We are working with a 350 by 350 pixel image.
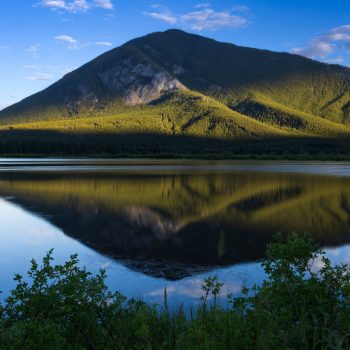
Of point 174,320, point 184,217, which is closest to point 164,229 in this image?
point 184,217

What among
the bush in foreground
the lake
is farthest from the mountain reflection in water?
the bush in foreground

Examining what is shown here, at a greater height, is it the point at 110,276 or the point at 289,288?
the point at 289,288

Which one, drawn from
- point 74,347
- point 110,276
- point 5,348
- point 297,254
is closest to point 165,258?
point 110,276

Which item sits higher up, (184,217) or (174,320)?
(174,320)

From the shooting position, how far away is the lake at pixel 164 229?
14.5 metres

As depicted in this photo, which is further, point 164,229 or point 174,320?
point 164,229

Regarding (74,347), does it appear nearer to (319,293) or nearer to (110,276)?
(319,293)

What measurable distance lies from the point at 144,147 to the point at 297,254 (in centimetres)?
18314

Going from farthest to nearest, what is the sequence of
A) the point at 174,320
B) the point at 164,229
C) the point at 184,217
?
the point at 184,217 → the point at 164,229 → the point at 174,320

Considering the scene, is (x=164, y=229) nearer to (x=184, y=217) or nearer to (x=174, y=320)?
(x=184, y=217)

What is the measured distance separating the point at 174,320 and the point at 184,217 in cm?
1794

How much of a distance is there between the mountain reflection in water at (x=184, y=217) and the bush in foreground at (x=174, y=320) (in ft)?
5.01

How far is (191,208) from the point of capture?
3014 centimetres

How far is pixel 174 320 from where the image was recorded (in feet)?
28.3
